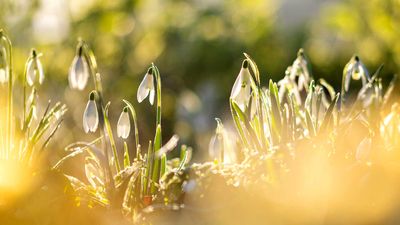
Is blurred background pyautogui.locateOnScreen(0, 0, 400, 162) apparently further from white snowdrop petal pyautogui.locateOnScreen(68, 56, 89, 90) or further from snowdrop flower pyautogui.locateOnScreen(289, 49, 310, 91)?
white snowdrop petal pyautogui.locateOnScreen(68, 56, 89, 90)

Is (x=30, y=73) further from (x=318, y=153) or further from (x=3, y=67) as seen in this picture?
(x=318, y=153)

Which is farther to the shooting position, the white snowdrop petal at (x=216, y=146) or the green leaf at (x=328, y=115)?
the white snowdrop petal at (x=216, y=146)

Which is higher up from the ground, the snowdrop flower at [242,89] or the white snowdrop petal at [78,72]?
the white snowdrop petal at [78,72]

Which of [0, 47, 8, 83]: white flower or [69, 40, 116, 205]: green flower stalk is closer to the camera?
[69, 40, 116, 205]: green flower stalk

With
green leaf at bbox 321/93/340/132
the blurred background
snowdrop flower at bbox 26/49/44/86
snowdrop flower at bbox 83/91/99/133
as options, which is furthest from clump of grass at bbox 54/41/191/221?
the blurred background

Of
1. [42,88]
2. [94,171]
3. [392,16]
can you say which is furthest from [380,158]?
[42,88]

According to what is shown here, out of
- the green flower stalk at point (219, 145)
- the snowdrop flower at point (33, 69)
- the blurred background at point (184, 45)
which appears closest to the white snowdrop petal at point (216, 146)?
the green flower stalk at point (219, 145)

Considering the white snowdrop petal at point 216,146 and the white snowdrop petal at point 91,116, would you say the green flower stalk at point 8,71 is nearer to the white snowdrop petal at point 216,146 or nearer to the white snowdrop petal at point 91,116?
the white snowdrop petal at point 91,116
